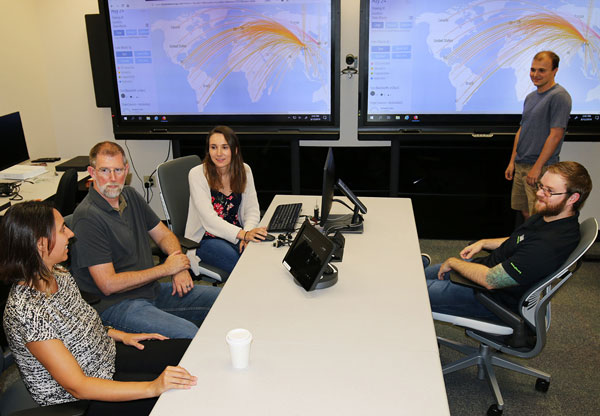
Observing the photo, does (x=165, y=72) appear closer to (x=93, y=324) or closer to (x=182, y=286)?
(x=182, y=286)

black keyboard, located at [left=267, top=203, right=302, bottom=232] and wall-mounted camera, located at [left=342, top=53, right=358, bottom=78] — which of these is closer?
black keyboard, located at [left=267, top=203, right=302, bottom=232]

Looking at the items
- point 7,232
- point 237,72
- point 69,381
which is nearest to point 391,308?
point 69,381

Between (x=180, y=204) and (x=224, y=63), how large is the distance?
5.83 ft

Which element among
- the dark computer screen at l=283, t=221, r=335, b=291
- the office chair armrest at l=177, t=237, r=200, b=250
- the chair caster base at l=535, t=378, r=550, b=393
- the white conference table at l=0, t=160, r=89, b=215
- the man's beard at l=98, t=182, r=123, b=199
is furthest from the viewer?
the white conference table at l=0, t=160, r=89, b=215

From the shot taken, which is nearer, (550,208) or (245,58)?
(550,208)

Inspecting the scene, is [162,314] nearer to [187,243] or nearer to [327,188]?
[187,243]

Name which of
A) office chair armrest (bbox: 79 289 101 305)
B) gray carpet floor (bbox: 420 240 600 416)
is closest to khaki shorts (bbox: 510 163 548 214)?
gray carpet floor (bbox: 420 240 600 416)

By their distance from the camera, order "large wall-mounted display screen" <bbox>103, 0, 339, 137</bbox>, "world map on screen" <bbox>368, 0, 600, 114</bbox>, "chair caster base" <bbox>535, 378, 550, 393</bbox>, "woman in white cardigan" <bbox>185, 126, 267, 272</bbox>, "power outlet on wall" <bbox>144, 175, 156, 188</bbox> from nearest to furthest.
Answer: "chair caster base" <bbox>535, 378, 550, 393</bbox> < "woman in white cardigan" <bbox>185, 126, 267, 272</bbox> < "world map on screen" <bbox>368, 0, 600, 114</bbox> < "large wall-mounted display screen" <bbox>103, 0, 339, 137</bbox> < "power outlet on wall" <bbox>144, 175, 156, 188</bbox>

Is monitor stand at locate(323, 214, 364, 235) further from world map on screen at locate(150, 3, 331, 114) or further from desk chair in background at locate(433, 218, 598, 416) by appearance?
world map on screen at locate(150, 3, 331, 114)

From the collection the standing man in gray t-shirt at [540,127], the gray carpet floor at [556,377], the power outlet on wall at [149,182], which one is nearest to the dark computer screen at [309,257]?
the gray carpet floor at [556,377]

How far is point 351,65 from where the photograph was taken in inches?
164

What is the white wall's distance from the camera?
405 centimetres

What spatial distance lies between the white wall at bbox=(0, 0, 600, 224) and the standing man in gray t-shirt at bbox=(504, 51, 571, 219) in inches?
29.4

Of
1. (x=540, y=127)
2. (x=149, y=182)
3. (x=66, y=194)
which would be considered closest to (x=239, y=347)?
(x=66, y=194)
